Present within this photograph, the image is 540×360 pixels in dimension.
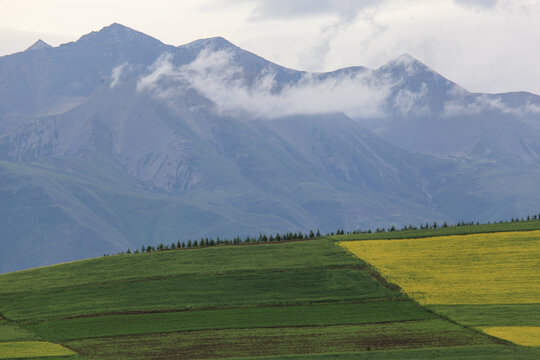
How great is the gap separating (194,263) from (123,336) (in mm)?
34790

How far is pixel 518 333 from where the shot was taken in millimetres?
74125

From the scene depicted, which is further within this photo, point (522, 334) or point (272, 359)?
point (522, 334)

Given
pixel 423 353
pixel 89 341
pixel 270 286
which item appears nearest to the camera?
pixel 423 353

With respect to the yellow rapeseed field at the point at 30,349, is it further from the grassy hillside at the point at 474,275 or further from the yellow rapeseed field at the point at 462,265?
the yellow rapeseed field at the point at 462,265

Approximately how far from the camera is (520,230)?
121625 millimetres

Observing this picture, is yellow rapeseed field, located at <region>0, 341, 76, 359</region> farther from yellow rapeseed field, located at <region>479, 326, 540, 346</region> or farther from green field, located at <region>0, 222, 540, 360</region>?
yellow rapeseed field, located at <region>479, 326, 540, 346</region>

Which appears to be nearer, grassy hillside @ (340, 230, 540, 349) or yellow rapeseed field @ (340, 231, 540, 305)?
grassy hillside @ (340, 230, 540, 349)

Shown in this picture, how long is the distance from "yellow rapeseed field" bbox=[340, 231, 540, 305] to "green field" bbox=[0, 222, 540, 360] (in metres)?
2.81

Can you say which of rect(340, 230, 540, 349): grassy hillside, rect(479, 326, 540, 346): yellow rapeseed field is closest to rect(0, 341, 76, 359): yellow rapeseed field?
rect(340, 230, 540, 349): grassy hillside

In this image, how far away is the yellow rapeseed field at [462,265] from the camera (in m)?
91.2

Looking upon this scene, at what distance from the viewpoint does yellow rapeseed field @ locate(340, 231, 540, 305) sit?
91.2 metres

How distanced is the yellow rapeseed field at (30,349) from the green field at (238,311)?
59cm

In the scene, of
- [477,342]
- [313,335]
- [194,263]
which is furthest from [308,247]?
[477,342]

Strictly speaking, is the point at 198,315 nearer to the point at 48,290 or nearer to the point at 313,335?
the point at 313,335
